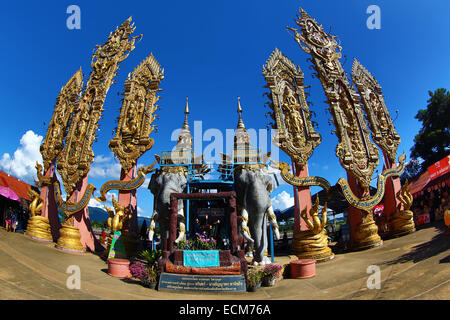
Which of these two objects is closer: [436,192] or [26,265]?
[26,265]

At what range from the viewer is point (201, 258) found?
793 cm

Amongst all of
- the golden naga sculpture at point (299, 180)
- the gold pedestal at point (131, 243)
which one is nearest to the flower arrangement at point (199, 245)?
the gold pedestal at point (131, 243)

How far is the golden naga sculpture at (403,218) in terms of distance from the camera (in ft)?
43.5

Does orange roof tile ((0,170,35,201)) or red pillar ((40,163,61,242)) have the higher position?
orange roof tile ((0,170,35,201))

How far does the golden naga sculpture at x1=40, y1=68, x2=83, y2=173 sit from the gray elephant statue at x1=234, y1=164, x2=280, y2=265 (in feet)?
42.8

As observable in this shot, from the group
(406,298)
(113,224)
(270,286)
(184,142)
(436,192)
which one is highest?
(184,142)

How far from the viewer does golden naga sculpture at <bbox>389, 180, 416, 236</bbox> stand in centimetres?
1327

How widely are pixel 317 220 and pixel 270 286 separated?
482 cm

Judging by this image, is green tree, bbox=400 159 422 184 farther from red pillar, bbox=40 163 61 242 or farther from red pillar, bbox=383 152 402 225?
red pillar, bbox=40 163 61 242

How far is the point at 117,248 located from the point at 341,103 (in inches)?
620

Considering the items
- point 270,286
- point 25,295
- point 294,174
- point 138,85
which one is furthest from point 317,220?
point 138,85

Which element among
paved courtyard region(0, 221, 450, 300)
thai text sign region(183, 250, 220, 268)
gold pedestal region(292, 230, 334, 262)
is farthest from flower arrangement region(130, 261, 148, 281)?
gold pedestal region(292, 230, 334, 262)
